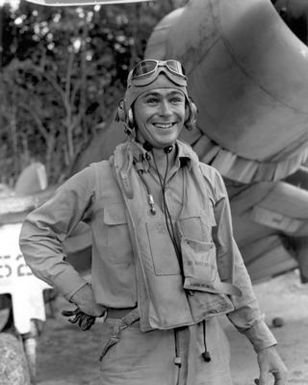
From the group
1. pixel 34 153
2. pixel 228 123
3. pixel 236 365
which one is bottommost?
pixel 34 153

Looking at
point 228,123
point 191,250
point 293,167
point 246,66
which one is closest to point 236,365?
point 293,167

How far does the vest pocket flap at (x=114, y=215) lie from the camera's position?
2277 mm

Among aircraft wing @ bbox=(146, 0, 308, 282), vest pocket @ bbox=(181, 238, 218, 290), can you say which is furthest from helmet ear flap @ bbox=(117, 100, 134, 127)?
aircraft wing @ bbox=(146, 0, 308, 282)

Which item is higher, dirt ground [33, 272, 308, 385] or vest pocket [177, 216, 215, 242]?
vest pocket [177, 216, 215, 242]

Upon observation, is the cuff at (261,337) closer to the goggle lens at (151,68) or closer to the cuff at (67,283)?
the cuff at (67,283)

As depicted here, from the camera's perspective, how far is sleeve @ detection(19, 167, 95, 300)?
232cm

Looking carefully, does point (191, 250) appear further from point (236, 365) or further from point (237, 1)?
point (236, 365)

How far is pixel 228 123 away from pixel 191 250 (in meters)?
1.77

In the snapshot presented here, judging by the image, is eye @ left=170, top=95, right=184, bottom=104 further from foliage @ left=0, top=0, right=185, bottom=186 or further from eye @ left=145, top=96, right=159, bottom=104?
foliage @ left=0, top=0, right=185, bottom=186

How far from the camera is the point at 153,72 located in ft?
7.68

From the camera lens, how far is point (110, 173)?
7.78 feet

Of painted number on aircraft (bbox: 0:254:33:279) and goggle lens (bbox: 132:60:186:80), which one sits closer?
goggle lens (bbox: 132:60:186:80)

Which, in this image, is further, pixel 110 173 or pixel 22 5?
pixel 22 5

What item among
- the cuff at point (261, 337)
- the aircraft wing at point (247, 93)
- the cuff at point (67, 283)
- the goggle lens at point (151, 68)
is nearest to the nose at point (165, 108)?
the goggle lens at point (151, 68)
